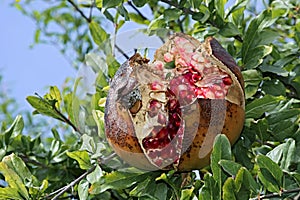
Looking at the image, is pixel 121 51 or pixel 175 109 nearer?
pixel 175 109

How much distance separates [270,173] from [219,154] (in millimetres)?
81

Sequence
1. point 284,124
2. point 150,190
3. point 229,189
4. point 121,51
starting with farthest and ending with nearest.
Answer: point 121,51
point 284,124
point 150,190
point 229,189

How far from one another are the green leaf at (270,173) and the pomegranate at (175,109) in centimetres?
6

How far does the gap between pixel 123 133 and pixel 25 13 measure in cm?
168

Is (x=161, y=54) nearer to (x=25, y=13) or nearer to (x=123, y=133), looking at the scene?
(x=123, y=133)

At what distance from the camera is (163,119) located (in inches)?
32.3

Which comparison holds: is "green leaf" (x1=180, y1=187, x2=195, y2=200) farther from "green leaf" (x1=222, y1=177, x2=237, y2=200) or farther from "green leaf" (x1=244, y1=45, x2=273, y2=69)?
"green leaf" (x1=244, y1=45, x2=273, y2=69)

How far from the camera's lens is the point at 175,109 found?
2.70ft

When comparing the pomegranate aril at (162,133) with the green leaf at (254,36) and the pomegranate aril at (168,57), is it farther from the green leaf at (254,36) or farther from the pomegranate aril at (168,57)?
the green leaf at (254,36)

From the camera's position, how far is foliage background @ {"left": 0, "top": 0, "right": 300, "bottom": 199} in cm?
83

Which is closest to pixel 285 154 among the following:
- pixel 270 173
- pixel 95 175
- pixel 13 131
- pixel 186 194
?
pixel 270 173

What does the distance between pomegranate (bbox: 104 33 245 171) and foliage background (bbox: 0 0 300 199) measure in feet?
0.10

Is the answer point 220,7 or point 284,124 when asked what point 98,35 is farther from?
point 284,124

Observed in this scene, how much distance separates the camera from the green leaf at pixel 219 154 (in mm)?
796
